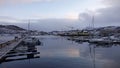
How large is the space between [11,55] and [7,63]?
9.16ft

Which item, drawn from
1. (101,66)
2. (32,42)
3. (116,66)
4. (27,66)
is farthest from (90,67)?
(32,42)

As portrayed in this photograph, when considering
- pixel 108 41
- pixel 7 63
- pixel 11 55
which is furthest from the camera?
pixel 108 41

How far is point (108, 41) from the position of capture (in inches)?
2559

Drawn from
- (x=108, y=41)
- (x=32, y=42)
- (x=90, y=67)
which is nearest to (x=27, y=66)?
(x=90, y=67)

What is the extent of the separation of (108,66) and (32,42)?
110ft

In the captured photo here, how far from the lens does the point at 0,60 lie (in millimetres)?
25328

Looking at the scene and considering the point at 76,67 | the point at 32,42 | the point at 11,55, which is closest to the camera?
the point at 76,67

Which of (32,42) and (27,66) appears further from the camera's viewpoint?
(32,42)

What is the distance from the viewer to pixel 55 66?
990 inches

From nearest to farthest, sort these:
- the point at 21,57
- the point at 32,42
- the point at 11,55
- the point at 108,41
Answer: the point at 11,55
the point at 21,57
the point at 32,42
the point at 108,41

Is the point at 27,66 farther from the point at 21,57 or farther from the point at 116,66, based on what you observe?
the point at 116,66

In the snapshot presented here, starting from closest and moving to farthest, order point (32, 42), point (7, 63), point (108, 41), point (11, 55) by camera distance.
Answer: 1. point (7, 63)
2. point (11, 55)
3. point (32, 42)
4. point (108, 41)

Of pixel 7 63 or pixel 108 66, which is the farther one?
pixel 7 63

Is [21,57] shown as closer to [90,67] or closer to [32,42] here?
[90,67]
